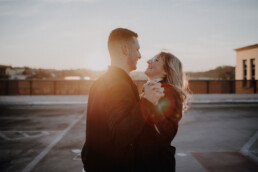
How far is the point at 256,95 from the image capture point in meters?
21.7

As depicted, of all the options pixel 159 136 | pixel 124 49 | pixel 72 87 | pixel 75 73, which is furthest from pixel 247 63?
pixel 75 73

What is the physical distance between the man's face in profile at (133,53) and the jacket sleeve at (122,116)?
0.34 m

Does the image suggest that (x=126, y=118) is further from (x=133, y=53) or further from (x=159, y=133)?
(x=133, y=53)

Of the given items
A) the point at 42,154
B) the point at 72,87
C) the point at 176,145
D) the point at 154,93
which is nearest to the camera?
the point at 154,93

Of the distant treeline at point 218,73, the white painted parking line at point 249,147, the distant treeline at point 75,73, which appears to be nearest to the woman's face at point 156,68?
the white painted parking line at point 249,147

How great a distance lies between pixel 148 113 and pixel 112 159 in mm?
451

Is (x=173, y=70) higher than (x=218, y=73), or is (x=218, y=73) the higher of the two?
(x=218, y=73)

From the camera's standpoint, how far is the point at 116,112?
135cm

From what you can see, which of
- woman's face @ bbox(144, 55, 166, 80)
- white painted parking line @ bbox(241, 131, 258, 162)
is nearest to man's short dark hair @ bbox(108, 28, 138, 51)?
woman's face @ bbox(144, 55, 166, 80)

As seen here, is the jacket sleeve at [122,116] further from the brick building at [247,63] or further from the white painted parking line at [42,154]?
the brick building at [247,63]

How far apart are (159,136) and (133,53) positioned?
0.75 metres

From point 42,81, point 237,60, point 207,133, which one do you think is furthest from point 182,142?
point 237,60

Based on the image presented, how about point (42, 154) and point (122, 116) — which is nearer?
point (122, 116)

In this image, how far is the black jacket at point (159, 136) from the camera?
1.65 m
